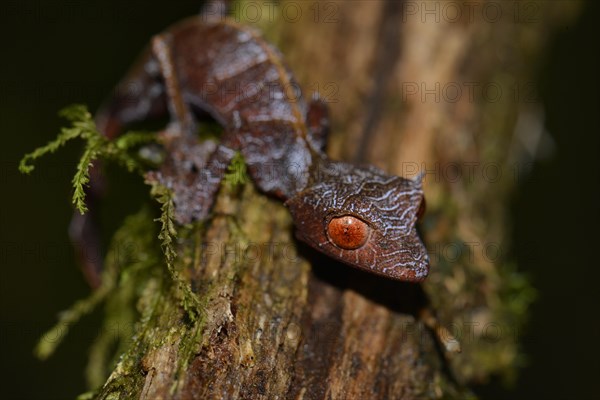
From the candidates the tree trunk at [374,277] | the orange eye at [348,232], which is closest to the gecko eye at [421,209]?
the orange eye at [348,232]

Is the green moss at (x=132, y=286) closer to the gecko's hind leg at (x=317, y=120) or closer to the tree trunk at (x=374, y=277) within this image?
the tree trunk at (x=374, y=277)

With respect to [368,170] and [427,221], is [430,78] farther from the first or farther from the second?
[368,170]

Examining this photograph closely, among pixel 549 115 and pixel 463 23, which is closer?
pixel 463 23

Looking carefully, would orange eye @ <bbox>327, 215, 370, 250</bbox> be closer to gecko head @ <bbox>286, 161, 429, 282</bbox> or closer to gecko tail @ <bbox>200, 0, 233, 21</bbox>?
gecko head @ <bbox>286, 161, 429, 282</bbox>

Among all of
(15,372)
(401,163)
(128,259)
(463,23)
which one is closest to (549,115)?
(463,23)

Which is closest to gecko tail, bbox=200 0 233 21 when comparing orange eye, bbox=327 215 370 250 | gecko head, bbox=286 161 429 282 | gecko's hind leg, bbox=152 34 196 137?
gecko's hind leg, bbox=152 34 196 137

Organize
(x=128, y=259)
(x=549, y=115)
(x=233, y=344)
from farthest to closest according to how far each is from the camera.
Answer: (x=549, y=115)
(x=128, y=259)
(x=233, y=344)
